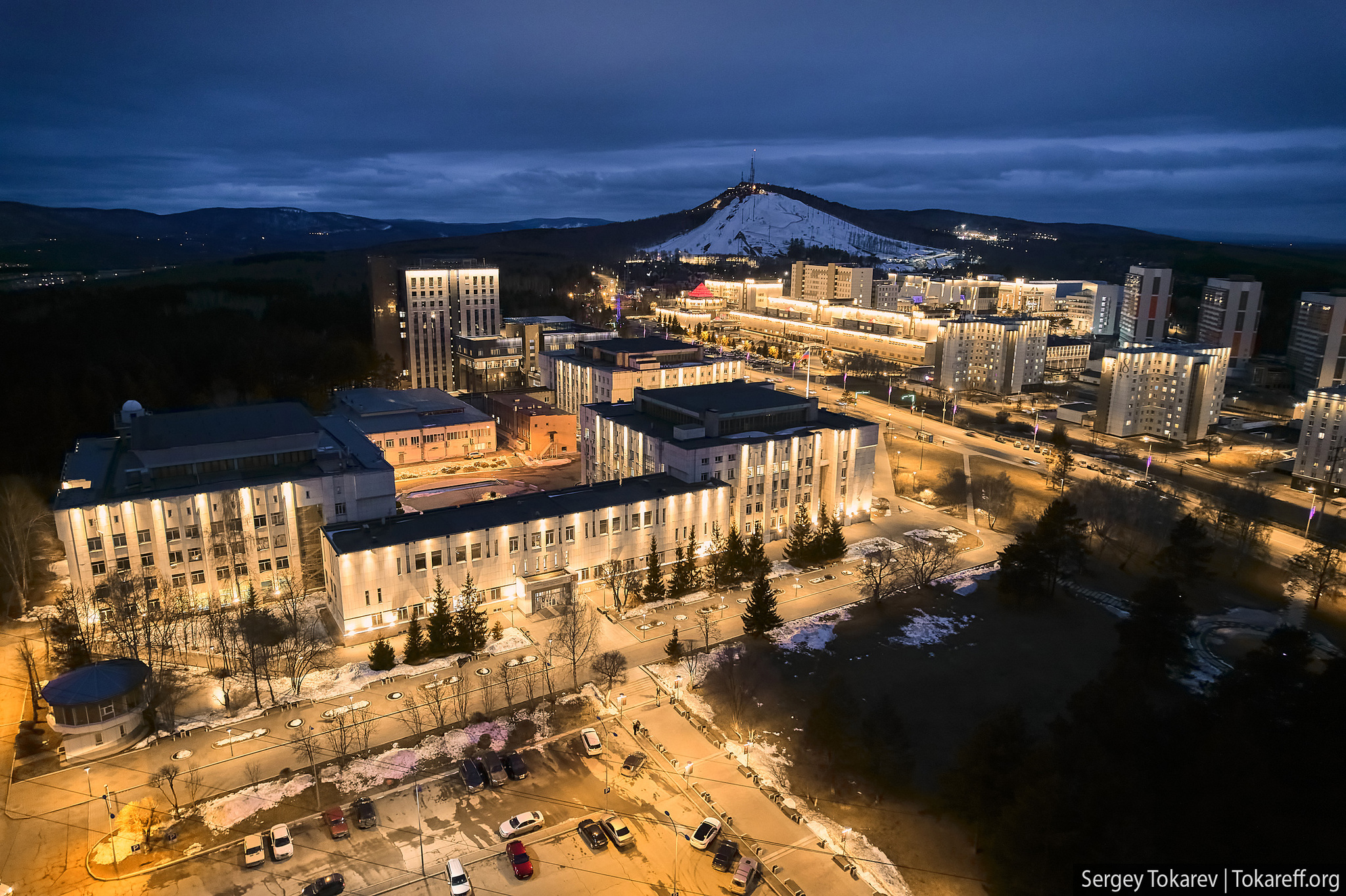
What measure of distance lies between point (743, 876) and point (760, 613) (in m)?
15.6

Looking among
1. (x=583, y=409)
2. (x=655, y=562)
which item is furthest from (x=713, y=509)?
(x=583, y=409)

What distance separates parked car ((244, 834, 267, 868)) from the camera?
24156 millimetres

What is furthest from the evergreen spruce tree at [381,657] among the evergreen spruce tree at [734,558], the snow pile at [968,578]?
the snow pile at [968,578]

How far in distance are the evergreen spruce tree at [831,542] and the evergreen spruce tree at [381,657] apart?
81.9 ft

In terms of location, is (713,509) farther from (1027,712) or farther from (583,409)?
(1027,712)

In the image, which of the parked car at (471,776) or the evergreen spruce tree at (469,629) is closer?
the parked car at (471,776)

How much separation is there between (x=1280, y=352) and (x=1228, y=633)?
4417 inches

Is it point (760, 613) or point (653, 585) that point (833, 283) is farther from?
point (760, 613)

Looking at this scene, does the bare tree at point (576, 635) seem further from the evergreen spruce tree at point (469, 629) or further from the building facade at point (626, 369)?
the building facade at point (626, 369)

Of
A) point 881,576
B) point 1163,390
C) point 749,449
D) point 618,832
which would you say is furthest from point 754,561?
point 1163,390

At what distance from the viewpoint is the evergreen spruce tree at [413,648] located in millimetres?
35750

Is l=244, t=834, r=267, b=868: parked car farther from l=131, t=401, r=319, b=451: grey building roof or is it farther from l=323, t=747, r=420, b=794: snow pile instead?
l=131, t=401, r=319, b=451: grey building roof

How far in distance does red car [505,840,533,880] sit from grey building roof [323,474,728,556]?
17.7 metres

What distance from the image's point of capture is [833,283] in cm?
17475
